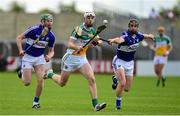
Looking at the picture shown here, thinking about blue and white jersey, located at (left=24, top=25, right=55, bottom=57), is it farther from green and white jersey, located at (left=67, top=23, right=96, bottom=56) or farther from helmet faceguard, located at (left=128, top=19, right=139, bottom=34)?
helmet faceguard, located at (left=128, top=19, right=139, bottom=34)

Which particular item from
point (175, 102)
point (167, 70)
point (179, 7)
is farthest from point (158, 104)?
point (179, 7)

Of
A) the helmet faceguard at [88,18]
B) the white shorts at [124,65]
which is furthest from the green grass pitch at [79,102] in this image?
the helmet faceguard at [88,18]

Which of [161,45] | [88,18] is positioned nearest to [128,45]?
[88,18]

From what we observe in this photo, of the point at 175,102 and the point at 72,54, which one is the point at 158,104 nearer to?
the point at 175,102

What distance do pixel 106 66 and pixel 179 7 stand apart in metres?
17.8

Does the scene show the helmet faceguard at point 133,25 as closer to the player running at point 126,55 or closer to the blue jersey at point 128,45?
the player running at point 126,55

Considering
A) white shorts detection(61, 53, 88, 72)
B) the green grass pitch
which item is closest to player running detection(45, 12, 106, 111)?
white shorts detection(61, 53, 88, 72)

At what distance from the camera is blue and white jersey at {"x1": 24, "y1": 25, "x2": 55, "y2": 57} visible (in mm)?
23234

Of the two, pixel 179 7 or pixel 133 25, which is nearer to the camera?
pixel 133 25

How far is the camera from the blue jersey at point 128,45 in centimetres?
2305

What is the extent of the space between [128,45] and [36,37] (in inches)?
106

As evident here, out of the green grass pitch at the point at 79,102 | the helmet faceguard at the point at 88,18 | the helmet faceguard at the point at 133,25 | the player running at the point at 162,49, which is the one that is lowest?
the player running at the point at 162,49

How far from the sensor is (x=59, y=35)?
62562mm

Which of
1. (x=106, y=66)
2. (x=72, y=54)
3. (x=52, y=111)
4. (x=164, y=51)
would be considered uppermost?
(x=72, y=54)
